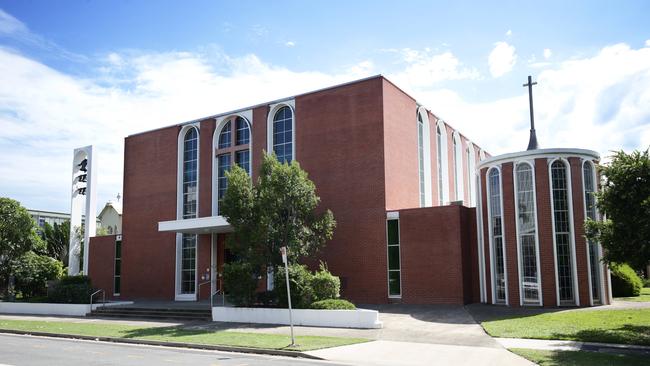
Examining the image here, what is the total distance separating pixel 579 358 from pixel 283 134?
21.2 metres

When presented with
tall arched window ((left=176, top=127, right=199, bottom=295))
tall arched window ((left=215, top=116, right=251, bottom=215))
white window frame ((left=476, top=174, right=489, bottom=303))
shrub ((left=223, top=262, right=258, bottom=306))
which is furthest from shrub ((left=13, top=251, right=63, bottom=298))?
white window frame ((left=476, top=174, right=489, bottom=303))

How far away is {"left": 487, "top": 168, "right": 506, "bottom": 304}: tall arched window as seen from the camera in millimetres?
24250

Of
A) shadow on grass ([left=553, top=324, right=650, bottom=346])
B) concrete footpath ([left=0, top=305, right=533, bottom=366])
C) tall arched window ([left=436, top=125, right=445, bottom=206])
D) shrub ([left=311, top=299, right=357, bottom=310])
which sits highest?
tall arched window ([left=436, top=125, right=445, bottom=206])

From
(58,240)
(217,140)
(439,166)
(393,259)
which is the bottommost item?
(393,259)

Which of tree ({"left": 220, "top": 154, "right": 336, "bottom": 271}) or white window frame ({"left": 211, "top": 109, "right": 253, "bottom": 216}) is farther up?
white window frame ({"left": 211, "top": 109, "right": 253, "bottom": 216})

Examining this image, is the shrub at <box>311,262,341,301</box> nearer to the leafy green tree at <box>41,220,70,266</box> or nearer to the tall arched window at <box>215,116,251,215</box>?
the tall arched window at <box>215,116,251,215</box>

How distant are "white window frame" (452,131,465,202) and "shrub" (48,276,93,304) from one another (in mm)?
22354

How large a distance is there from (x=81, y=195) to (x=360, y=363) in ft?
104

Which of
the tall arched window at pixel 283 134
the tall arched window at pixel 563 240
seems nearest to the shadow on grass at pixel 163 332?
the tall arched window at pixel 283 134

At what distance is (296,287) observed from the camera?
22500 mm

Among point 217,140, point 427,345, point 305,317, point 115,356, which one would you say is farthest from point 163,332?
point 217,140

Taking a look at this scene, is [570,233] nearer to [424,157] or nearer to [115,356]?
[424,157]

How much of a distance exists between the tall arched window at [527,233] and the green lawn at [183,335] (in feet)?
30.2

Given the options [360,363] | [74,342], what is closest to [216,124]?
[74,342]
